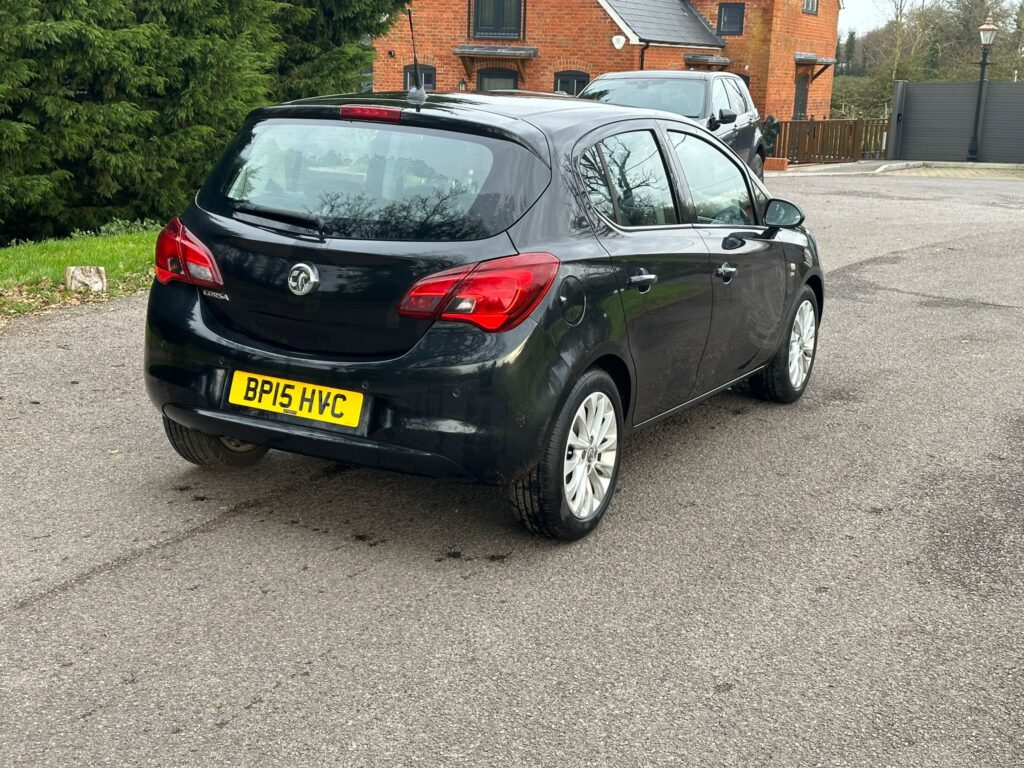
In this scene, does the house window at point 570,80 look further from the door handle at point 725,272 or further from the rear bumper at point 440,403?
the rear bumper at point 440,403

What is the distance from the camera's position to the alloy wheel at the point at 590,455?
4.75m

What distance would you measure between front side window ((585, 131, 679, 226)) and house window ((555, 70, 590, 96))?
32.6 metres

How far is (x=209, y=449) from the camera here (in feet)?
17.7

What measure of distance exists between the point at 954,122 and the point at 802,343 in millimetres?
34750

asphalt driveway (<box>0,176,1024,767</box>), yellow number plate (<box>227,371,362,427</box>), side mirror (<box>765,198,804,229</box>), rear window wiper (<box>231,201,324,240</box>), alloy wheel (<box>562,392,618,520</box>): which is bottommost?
asphalt driveway (<box>0,176,1024,767</box>)

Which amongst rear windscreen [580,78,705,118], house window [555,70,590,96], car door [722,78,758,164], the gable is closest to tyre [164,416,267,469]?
rear windscreen [580,78,705,118]

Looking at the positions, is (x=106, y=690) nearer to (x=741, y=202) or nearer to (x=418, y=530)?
(x=418, y=530)

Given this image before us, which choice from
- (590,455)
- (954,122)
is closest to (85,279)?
(590,455)

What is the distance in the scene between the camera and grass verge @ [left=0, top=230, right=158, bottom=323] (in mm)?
9328

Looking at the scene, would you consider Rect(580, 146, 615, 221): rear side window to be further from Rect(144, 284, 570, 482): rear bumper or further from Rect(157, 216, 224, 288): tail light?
Rect(157, 216, 224, 288): tail light

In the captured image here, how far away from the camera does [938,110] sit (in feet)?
127

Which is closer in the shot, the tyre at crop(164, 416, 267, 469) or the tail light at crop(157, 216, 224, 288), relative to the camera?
the tail light at crop(157, 216, 224, 288)

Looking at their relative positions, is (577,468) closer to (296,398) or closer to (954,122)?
(296,398)

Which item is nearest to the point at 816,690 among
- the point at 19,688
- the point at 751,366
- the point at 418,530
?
the point at 418,530
